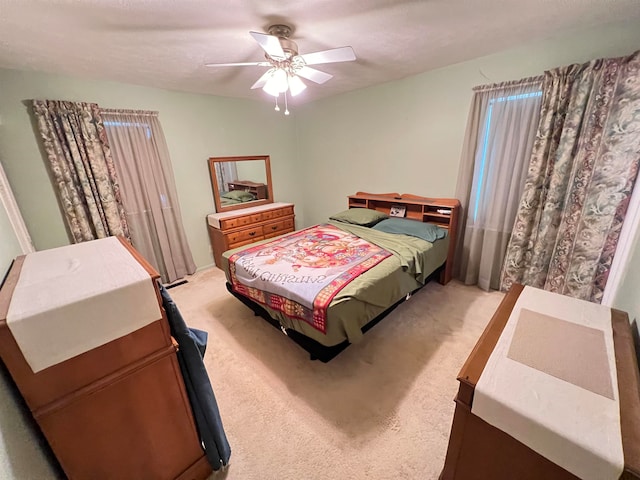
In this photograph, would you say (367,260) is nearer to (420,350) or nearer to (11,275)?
(420,350)

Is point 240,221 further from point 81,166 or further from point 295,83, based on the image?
point 295,83

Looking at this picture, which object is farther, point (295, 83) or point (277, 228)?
point (277, 228)

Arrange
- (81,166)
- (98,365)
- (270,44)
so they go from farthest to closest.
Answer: (81,166) < (270,44) < (98,365)

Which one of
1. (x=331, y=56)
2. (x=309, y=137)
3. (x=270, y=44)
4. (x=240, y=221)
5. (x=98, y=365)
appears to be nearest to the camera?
(x=98, y=365)

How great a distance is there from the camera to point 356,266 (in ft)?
6.62

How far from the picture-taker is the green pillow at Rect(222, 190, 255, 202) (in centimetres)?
370

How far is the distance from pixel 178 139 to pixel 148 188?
72 centimetres

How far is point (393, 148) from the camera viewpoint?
10.6 feet

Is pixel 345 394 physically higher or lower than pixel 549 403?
lower

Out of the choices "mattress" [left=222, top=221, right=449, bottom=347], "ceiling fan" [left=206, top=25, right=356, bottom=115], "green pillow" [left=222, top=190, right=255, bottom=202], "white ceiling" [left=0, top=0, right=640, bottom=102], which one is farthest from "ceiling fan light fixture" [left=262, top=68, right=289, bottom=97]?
"green pillow" [left=222, top=190, right=255, bottom=202]

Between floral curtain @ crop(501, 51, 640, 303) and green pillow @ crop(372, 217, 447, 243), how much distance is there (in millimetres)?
731

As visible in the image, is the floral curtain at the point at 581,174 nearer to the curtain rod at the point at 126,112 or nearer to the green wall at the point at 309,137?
the green wall at the point at 309,137

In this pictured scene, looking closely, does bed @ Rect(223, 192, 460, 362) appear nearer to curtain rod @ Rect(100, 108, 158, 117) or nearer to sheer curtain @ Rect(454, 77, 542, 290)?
sheer curtain @ Rect(454, 77, 542, 290)

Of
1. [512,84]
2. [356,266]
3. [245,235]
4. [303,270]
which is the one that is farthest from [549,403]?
[245,235]
